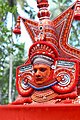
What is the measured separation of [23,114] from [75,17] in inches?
86.9

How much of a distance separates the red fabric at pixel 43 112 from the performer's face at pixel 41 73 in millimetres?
764

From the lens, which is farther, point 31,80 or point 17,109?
point 31,80

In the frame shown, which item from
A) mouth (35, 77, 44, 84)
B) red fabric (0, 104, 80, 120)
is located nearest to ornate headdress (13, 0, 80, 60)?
mouth (35, 77, 44, 84)

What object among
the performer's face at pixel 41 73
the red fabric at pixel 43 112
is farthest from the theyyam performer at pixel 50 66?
the red fabric at pixel 43 112

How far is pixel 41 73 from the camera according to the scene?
6898 mm

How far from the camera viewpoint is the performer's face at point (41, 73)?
6.87 metres

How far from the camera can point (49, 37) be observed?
7.07 meters

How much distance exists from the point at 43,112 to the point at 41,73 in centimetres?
114

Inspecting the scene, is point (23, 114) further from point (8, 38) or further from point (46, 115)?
point (8, 38)

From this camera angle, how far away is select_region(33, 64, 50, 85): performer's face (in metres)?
6.87

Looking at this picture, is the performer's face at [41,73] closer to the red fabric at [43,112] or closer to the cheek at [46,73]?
the cheek at [46,73]

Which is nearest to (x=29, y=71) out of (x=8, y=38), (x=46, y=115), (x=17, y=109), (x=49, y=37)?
(x=49, y=37)

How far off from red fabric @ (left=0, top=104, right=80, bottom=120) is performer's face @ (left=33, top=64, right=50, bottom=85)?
764 millimetres

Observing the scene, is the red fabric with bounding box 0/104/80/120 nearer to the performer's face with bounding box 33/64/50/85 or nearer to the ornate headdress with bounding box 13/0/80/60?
the performer's face with bounding box 33/64/50/85
